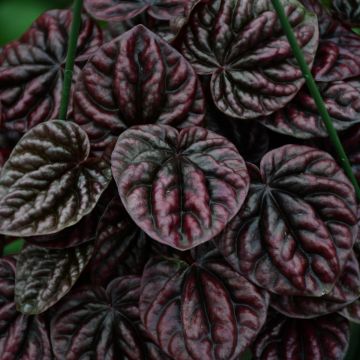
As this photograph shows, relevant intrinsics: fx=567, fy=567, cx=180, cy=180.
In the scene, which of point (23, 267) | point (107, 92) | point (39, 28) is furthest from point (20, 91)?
point (23, 267)

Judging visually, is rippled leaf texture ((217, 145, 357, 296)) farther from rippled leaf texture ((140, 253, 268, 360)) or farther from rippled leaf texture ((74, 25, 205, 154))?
rippled leaf texture ((74, 25, 205, 154))

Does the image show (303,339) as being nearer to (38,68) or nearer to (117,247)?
(117,247)

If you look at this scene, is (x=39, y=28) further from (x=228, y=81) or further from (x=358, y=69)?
(x=358, y=69)

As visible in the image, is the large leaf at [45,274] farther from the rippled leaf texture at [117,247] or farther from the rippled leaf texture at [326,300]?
the rippled leaf texture at [326,300]

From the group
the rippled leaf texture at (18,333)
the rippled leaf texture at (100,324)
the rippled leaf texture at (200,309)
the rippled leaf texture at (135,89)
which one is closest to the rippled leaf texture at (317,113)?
the rippled leaf texture at (135,89)

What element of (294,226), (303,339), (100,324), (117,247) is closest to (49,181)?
(117,247)
